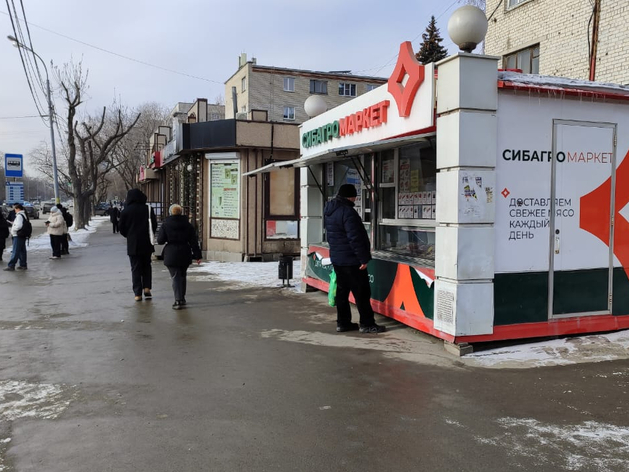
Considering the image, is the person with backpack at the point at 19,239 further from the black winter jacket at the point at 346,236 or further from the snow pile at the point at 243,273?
the black winter jacket at the point at 346,236

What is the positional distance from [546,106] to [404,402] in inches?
142

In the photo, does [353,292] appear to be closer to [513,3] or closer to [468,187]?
[468,187]

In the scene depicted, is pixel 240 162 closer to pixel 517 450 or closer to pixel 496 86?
pixel 496 86

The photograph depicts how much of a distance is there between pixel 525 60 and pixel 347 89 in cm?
3937

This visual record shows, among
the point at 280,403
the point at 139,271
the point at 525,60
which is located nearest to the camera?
the point at 280,403

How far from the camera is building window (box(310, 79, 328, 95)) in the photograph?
51438 millimetres

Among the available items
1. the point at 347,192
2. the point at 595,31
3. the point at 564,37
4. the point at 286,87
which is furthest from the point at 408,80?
the point at 286,87

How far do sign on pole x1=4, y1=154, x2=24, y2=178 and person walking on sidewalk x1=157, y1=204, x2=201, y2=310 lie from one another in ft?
56.4

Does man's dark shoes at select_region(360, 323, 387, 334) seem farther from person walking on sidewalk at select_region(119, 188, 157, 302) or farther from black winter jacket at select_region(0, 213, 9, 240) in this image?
black winter jacket at select_region(0, 213, 9, 240)

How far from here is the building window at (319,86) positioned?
51438 mm

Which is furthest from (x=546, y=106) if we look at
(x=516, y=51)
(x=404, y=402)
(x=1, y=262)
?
(x=1, y=262)

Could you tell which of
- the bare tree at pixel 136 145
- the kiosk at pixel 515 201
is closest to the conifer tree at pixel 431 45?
the bare tree at pixel 136 145

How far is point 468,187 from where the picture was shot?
18.1ft

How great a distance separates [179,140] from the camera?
15852 mm
